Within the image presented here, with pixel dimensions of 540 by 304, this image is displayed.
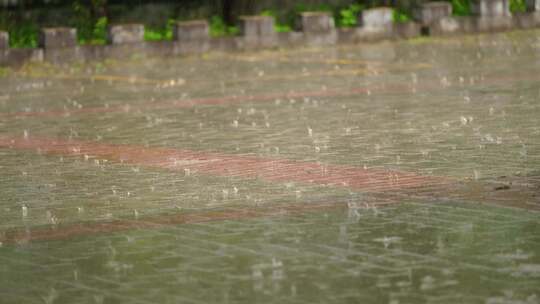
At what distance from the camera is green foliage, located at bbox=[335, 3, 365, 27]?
28.1m

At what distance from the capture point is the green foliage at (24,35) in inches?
989

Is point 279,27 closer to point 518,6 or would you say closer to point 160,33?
point 160,33

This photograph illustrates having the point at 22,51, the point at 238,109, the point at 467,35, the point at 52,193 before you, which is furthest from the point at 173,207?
the point at 467,35

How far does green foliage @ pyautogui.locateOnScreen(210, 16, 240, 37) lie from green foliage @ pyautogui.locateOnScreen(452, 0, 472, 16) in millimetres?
4474

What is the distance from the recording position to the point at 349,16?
2844 centimetres

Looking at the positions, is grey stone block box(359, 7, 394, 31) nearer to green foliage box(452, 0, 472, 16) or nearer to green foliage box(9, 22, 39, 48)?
green foliage box(452, 0, 472, 16)

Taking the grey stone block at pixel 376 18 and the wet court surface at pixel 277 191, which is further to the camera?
the grey stone block at pixel 376 18

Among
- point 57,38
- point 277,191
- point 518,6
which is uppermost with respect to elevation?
point 57,38

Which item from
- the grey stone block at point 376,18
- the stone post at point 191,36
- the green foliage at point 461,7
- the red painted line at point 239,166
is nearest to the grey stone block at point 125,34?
the stone post at point 191,36

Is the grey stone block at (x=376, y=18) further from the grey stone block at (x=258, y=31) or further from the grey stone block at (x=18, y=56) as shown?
the grey stone block at (x=18, y=56)

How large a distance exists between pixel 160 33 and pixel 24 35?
2.42 meters

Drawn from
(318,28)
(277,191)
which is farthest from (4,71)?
(277,191)

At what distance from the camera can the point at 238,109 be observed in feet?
52.2

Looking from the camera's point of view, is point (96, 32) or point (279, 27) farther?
point (279, 27)
